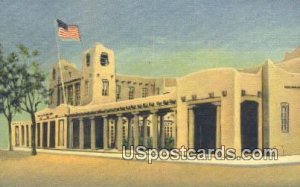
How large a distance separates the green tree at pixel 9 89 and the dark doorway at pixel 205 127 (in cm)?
294

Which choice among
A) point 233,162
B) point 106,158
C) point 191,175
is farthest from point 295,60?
point 106,158

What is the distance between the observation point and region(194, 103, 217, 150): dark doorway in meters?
8.48

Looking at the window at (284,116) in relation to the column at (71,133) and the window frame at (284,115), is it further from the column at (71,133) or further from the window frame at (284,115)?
the column at (71,133)

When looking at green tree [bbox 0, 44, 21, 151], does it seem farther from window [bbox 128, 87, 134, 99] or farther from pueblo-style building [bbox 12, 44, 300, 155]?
window [bbox 128, 87, 134, 99]

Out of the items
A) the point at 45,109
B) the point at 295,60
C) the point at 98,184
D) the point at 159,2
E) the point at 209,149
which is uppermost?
the point at 159,2

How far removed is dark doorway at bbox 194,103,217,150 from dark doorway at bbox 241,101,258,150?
44 centimetres

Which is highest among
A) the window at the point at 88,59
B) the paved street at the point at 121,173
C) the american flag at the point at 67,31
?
the american flag at the point at 67,31

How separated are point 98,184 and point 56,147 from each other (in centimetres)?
99

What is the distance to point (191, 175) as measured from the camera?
8461 mm

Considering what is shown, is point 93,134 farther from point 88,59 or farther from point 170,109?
point 170,109

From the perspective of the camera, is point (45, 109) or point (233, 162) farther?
point (45, 109)

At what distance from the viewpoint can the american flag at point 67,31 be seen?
8.80 m

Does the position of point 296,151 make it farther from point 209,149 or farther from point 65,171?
point 65,171

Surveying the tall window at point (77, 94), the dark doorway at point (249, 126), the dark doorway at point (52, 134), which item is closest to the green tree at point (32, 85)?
the dark doorway at point (52, 134)
